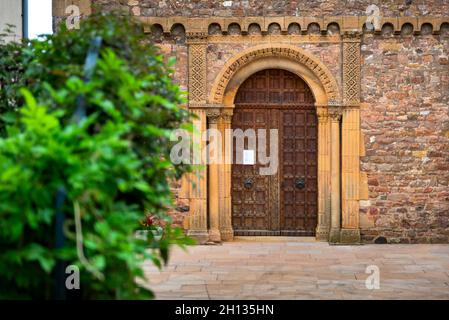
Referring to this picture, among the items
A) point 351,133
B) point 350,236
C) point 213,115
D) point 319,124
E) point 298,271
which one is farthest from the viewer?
point 319,124

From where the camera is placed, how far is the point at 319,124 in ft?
41.7

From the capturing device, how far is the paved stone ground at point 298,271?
8203mm

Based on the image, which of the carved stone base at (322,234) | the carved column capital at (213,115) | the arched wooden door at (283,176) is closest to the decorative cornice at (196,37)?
the arched wooden door at (283,176)

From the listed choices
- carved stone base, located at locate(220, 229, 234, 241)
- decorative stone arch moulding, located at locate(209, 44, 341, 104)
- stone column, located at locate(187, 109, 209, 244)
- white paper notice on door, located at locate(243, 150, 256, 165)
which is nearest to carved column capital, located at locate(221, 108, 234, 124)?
decorative stone arch moulding, located at locate(209, 44, 341, 104)

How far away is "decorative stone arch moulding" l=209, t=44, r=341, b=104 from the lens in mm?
12562

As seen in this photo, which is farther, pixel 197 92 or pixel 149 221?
pixel 197 92

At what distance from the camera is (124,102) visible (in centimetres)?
433

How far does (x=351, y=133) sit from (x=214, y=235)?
276 centimetres

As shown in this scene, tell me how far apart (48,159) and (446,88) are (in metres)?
9.92

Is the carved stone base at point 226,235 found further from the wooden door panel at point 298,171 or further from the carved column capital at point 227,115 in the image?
the carved column capital at point 227,115

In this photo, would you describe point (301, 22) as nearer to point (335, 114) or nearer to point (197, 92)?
point (335, 114)

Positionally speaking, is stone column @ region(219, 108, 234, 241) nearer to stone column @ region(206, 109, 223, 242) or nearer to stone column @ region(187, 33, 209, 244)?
stone column @ region(206, 109, 223, 242)

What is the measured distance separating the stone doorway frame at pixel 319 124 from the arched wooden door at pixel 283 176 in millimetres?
197

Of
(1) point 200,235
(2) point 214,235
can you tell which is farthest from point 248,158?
(1) point 200,235
